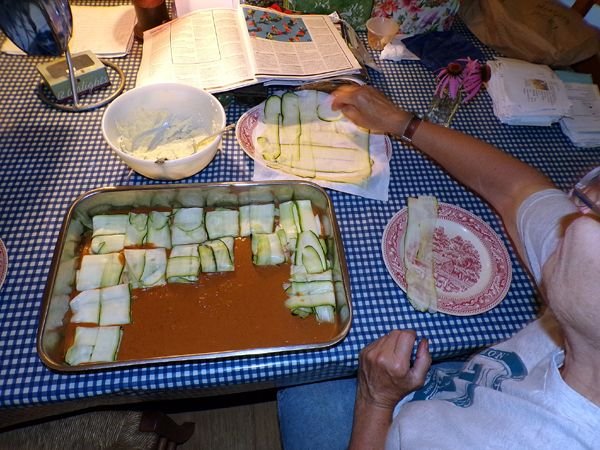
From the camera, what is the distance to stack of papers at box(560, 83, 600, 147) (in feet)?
5.75

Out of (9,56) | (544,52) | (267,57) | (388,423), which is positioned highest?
(544,52)

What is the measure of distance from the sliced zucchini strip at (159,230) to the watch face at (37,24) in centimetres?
67

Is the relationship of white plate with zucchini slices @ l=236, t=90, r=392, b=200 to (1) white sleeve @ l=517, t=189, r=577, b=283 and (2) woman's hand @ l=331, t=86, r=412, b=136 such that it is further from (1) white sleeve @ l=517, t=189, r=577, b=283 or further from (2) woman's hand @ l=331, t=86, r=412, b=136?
(1) white sleeve @ l=517, t=189, r=577, b=283

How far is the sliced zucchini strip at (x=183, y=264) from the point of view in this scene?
121 cm

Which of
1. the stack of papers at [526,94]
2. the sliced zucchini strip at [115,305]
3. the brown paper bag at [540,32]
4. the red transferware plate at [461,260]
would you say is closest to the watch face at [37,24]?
the sliced zucchini strip at [115,305]

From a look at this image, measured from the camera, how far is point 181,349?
110cm

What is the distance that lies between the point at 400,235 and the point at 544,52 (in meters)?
1.28

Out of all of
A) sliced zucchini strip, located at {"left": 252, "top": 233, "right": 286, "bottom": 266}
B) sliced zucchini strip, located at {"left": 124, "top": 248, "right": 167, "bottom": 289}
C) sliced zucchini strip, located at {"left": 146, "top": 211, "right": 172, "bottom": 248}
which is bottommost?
sliced zucchini strip, located at {"left": 124, "top": 248, "right": 167, "bottom": 289}

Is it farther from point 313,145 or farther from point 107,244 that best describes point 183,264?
point 313,145

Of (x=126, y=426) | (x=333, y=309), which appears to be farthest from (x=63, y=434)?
(x=333, y=309)

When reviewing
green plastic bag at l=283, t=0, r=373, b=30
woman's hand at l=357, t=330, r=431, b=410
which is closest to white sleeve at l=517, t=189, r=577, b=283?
woman's hand at l=357, t=330, r=431, b=410

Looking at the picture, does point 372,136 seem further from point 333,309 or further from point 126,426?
point 126,426

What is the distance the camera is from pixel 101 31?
1866 mm

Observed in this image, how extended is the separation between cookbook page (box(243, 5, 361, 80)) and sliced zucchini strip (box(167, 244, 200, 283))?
28.1 inches
